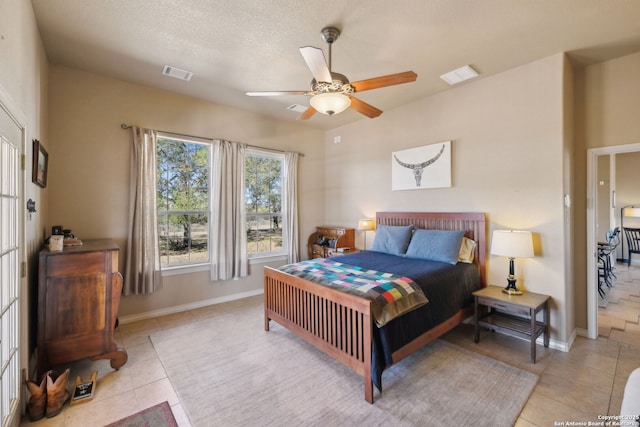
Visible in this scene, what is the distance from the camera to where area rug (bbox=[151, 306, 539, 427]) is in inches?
73.8

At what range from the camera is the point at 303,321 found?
2719 millimetres

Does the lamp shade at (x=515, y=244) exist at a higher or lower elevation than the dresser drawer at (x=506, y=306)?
higher

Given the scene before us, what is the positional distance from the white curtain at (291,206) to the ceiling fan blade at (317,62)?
2.76m

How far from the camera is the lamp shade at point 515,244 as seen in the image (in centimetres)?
276

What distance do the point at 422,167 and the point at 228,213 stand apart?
9.58 feet

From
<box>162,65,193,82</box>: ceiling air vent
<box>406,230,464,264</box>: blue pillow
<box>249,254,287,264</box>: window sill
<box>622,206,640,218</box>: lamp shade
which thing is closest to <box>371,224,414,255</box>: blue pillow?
<box>406,230,464,264</box>: blue pillow

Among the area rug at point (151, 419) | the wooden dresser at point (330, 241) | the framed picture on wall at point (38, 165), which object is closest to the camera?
the area rug at point (151, 419)

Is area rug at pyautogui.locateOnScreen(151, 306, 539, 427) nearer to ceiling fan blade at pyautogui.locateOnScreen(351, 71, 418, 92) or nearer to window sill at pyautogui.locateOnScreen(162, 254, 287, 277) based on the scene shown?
window sill at pyautogui.locateOnScreen(162, 254, 287, 277)

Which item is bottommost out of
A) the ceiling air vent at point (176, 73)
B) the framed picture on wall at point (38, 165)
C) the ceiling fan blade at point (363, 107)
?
the framed picture on wall at point (38, 165)

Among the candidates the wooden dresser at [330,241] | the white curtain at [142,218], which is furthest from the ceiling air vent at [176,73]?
the wooden dresser at [330,241]

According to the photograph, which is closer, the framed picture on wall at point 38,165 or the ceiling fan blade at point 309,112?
the framed picture on wall at point 38,165

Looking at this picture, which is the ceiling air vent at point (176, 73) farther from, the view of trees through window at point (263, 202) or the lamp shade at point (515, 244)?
the lamp shade at point (515, 244)

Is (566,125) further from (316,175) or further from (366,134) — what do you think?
(316,175)

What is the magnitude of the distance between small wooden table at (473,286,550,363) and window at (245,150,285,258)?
3.20m
